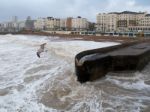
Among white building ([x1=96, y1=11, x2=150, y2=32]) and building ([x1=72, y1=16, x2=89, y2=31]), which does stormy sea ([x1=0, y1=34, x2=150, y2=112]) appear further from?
building ([x1=72, y1=16, x2=89, y2=31])

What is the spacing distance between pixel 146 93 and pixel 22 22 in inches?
6092

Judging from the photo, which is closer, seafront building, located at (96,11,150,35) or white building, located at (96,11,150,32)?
seafront building, located at (96,11,150,35)

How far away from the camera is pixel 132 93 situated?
24.2ft

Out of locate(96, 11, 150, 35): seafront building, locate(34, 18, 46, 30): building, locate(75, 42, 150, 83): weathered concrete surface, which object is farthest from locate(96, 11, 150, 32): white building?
locate(75, 42, 150, 83): weathered concrete surface

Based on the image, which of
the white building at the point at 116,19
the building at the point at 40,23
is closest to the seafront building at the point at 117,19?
the white building at the point at 116,19

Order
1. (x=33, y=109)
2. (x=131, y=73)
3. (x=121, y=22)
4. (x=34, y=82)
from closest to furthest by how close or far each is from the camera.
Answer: (x=33, y=109) → (x=34, y=82) → (x=131, y=73) → (x=121, y=22)

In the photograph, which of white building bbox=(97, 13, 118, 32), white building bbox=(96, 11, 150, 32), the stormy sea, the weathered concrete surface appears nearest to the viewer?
the stormy sea

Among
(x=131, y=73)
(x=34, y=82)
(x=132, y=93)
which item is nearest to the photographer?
(x=132, y=93)

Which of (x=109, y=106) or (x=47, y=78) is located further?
(x=47, y=78)

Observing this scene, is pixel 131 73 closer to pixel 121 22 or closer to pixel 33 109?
pixel 33 109

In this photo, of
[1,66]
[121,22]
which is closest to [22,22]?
[121,22]

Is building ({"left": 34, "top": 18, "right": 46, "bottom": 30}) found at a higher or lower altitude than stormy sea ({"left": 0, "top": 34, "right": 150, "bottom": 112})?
higher

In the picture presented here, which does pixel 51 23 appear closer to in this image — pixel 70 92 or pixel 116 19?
pixel 116 19

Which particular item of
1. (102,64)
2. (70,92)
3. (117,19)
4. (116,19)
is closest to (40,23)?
(116,19)
